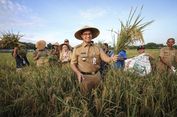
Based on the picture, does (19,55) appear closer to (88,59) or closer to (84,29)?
(84,29)

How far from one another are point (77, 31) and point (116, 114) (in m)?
1.95

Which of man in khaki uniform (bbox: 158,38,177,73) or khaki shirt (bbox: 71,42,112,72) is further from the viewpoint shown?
man in khaki uniform (bbox: 158,38,177,73)

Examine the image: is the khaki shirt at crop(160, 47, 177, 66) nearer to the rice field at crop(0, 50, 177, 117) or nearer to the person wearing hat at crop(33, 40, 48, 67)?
the rice field at crop(0, 50, 177, 117)

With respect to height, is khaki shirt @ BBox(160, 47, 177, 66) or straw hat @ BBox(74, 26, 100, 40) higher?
straw hat @ BBox(74, 26, 100, 40)

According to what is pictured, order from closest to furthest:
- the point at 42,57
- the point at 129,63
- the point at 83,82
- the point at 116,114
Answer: the point at 116,114
the point at 83,82
the point at 129,63
the point at 42,57

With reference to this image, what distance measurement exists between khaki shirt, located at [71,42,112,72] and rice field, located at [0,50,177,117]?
333 millimetres

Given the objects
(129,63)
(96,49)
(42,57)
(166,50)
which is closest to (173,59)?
(166,50)

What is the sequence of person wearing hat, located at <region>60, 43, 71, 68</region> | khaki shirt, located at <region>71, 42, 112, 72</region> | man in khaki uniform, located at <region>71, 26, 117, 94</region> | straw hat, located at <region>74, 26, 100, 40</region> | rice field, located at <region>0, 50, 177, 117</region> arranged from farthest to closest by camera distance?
1. person wearing hat, located at <region>60, 43, 71, 68</region>
2. straw hat, located at <region>74, 26, 100, 40</region>
3. khaki shirt, located at <region>71, 42, 112, 72</region>
4. man in khaki uniform, located at <region>71, 26, 117, 94</region>
5. rice field, located at <region>0, 50, 177, 117</region>

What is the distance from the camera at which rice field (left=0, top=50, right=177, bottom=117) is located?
154 inches

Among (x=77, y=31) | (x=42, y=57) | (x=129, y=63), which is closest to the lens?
(x=77, y=31)

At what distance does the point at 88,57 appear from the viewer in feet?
16.5

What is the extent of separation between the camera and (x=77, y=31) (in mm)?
5254

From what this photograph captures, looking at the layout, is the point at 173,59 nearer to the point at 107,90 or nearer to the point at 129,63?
the point at 129,63

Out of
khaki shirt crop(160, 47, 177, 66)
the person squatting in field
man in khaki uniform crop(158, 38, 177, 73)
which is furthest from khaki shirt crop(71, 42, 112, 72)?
the person squatting in field
